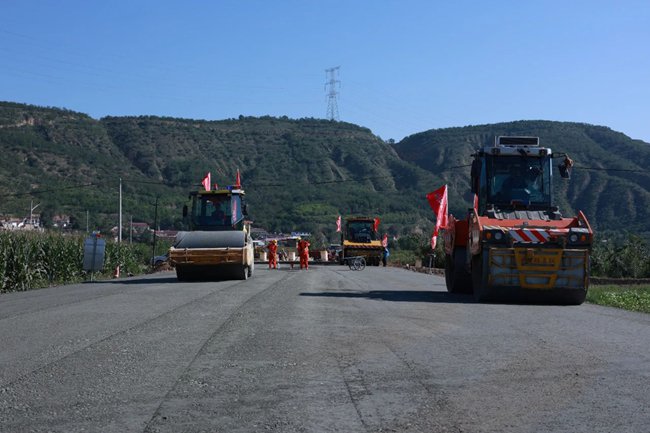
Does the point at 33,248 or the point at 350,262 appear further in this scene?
the point at 350,262

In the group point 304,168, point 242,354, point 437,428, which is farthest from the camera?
point 304,168

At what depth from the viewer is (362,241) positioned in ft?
174

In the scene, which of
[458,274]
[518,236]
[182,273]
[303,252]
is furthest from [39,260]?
[518,236]

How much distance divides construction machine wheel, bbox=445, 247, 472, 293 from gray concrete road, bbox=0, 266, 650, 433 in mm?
4492

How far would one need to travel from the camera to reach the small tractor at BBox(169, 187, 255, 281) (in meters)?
25.5

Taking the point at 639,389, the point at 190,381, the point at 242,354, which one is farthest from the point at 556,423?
the point at 242,354

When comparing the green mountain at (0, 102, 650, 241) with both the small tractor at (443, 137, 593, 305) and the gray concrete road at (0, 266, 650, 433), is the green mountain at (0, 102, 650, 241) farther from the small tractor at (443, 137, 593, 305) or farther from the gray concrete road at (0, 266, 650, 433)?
the gray concrete road at (0, 266, 650, 433)

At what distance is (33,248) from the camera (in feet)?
98.5

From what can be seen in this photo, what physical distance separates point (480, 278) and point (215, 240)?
11365mm

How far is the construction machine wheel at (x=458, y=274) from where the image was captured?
770 inches

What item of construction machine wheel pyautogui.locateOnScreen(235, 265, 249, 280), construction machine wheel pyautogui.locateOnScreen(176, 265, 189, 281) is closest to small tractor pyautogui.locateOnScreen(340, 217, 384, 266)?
construction machine wheel pyautogui.locateOnScreen(235, 265, 249, 280)

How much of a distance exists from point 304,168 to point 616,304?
103033 millimetres

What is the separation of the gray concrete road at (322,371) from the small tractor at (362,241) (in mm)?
36128

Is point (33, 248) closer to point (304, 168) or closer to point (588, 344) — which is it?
point (588, 344)
